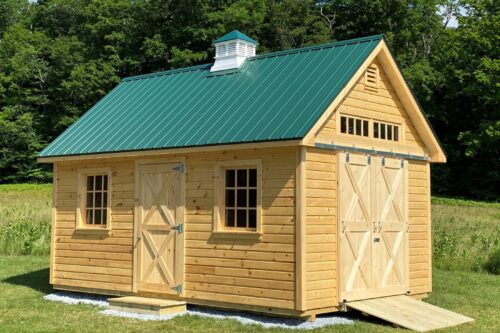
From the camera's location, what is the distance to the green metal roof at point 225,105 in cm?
1120

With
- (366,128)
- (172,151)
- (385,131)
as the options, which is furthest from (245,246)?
(385,131)

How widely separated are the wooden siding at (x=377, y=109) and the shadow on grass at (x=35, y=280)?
7.30 metres

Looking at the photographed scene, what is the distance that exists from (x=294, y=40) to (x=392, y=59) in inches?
1377

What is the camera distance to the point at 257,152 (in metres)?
11.2

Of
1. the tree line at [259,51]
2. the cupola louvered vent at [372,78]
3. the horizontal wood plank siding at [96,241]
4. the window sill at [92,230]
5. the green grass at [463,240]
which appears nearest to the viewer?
the cupola louvered vent at [372,78]

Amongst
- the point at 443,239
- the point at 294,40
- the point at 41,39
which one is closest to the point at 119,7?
the point at 41,39

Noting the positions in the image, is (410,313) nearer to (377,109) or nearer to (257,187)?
(257,187)

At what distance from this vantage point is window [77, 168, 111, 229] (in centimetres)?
1367

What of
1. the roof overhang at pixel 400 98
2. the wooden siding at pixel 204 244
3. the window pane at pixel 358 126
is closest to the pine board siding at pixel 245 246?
the wooden siding at pixel 204 244

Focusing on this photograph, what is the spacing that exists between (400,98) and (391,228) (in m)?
2.56

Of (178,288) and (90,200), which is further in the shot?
(90,200)

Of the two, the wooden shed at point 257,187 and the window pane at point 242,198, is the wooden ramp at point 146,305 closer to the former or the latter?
the wooden shed at point 257,187

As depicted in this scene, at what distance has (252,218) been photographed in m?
11.3

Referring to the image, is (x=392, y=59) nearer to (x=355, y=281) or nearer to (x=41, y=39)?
(x=355, y=281)
